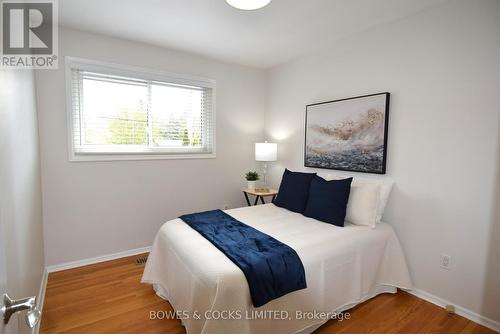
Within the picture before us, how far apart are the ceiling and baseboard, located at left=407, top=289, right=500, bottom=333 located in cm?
253

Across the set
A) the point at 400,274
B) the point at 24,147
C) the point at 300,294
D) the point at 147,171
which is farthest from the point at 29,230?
the point at 400,274

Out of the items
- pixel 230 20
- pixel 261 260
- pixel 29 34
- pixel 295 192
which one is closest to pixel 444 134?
pixel 295 192

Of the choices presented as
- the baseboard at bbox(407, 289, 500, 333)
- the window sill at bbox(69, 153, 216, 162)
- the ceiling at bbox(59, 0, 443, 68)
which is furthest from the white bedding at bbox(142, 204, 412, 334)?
the ceiling at bbox(59, 0, 443, 68)

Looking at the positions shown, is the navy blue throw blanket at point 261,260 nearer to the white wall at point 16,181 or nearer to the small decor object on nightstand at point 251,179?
the white wall at point 16,181

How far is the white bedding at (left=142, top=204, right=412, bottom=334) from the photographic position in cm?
151

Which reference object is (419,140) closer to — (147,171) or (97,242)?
(147,171)

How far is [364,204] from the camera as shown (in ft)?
7.91

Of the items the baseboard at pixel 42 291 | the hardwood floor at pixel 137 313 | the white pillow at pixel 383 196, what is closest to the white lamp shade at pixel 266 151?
the white pillow at pixel 383 196

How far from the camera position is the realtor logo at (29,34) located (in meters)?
1.47

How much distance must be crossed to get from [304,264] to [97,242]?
2.40 meters

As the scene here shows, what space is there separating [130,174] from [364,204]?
8.51 feet

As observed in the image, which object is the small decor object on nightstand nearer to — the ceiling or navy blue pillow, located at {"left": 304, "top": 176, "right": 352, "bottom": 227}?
navy blue pillow, located at {"left": 304, "top": 176, "right": 352, "bottom": 227}

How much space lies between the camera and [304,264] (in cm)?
178

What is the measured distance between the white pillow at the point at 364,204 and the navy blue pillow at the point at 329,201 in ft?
0.35
